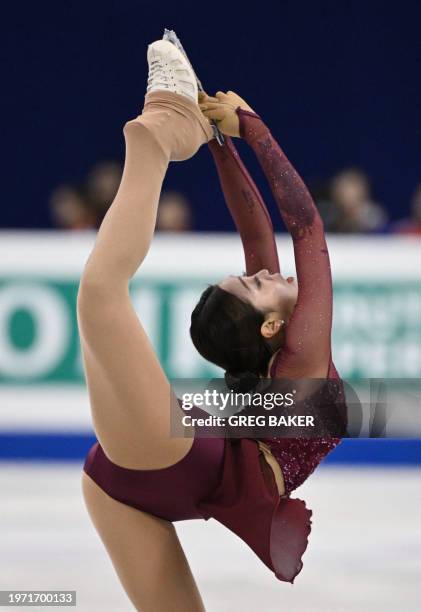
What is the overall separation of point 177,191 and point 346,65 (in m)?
1.34

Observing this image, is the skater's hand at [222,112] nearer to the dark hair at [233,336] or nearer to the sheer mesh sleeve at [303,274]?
A: the sheer mesh sleeve at [303,274]

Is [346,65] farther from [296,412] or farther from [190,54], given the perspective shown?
[296,412]

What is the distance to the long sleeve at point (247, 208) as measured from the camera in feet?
8.81

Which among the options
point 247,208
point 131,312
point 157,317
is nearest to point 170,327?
point 157,317

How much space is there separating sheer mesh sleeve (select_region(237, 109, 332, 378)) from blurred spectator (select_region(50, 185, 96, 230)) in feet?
12.1

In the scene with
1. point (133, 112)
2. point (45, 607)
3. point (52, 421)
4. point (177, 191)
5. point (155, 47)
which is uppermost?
point (133, 112)

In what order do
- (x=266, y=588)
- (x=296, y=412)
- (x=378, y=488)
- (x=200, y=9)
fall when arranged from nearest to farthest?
(x=296, y=412) → (x=266, y=588) → (x=378, y=488) → (x=200, y=9)

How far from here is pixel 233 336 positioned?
256 centimetres

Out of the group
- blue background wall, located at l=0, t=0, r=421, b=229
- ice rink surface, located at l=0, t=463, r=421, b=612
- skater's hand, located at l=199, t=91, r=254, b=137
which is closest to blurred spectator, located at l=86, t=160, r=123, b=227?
blue background wall, located at l=0, t=0, r=421, b=229

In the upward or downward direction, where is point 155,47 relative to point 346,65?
downward

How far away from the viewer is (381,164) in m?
7.09

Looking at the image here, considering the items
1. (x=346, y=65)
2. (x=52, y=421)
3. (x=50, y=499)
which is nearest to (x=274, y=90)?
(x=346, y=65)

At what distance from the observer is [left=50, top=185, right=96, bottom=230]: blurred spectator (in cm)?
613

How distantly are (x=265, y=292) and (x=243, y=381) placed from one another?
22 cm
